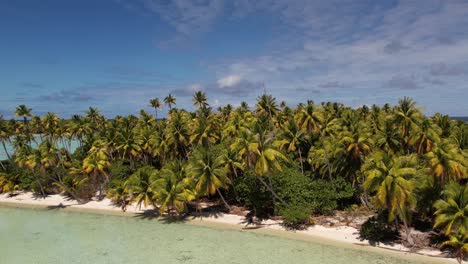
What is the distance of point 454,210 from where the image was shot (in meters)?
28.9

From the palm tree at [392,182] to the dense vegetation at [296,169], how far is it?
9 cm

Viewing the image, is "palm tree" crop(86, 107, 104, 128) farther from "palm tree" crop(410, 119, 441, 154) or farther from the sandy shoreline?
"palm tree" crop(410, 119, 441, 154)

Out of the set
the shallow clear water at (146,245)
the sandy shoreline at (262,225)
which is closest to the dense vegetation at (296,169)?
the sandy shoreline at (262,225)

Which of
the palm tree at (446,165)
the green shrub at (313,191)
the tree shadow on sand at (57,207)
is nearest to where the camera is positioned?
the palm tree at (446,165)

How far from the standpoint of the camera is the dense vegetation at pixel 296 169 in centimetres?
3080

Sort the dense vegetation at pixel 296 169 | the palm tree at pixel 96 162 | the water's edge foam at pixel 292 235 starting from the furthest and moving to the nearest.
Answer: the palm tree at pixel 96 162, the water's edge foam at pixel 292 235, the dense vegetation at pixel 296 169

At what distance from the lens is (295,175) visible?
4609cm

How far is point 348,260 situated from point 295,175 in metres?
15.6

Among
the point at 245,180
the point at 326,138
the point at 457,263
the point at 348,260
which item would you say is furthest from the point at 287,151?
the point at 457,263

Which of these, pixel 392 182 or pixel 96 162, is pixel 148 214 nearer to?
pixel 96 162

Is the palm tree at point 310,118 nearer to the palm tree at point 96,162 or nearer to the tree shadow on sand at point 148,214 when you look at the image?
the tree shadow on sand at point 148,214

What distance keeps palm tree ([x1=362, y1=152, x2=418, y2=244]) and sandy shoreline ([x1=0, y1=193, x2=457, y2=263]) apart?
15.4 ft

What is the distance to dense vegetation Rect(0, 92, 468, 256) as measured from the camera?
3080 cm

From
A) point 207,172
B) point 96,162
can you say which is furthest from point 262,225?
point 96,162
